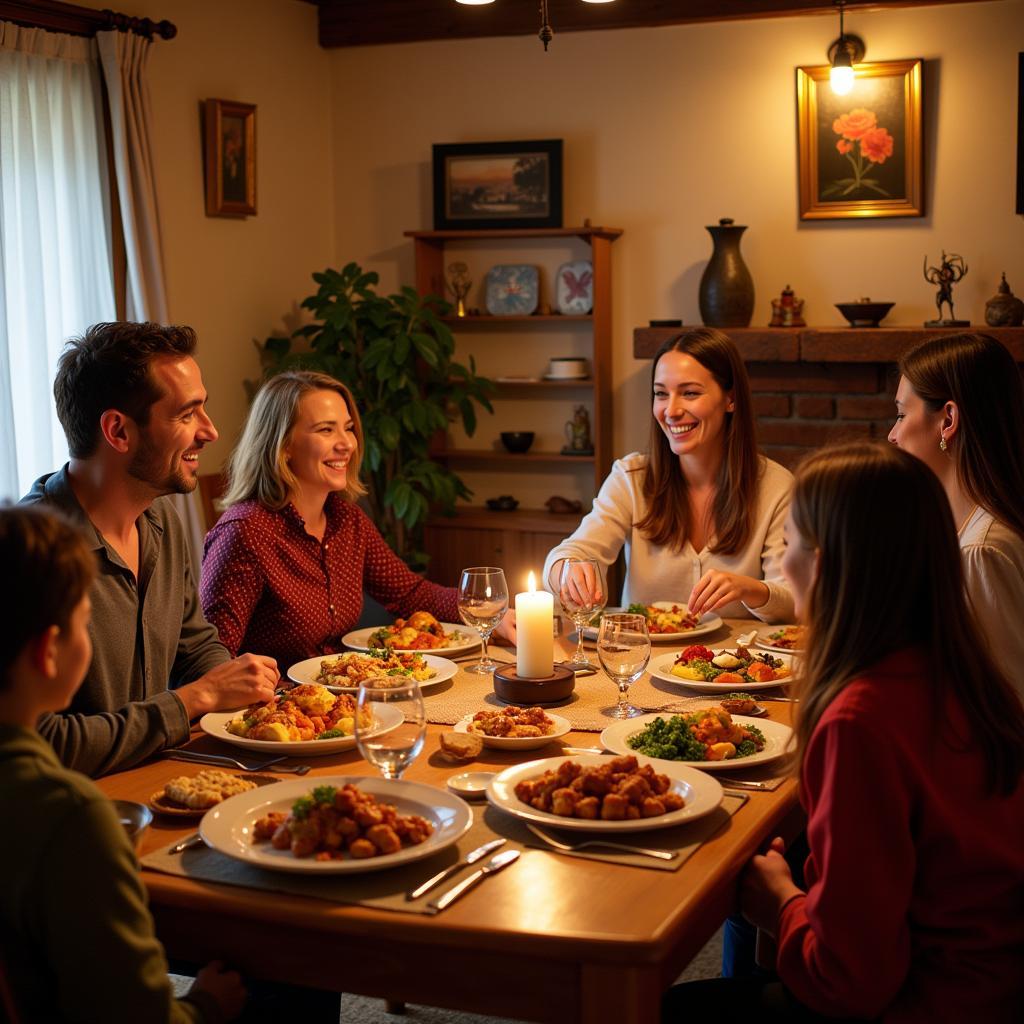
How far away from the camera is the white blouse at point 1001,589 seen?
212 centimetres

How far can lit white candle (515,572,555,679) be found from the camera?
2062 mm

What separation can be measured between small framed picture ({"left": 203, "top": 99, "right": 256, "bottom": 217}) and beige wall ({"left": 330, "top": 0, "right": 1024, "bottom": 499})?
76 cm

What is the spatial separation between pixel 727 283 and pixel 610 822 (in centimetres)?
359

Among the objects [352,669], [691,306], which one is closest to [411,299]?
[691,306]

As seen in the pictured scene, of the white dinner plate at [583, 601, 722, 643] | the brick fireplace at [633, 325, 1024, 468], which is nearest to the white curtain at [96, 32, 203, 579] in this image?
the brick fireplace at [633, 325, 1024, 468]

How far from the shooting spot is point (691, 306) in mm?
5141

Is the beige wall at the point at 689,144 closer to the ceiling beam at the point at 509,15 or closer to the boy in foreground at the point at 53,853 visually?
the ceiling beam at the point at 509,15

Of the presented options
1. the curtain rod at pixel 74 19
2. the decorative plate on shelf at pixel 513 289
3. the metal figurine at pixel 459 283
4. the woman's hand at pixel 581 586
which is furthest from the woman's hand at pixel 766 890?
the metal figurine at pixel 459 283

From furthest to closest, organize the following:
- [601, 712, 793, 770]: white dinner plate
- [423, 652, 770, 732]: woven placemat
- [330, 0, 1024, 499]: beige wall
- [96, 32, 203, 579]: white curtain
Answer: [330, 0, 1024, 499]: beige wall < [96, 32, 203, 579]: white curtain < [423, 652, 770, 732]: woven placemat < [601, 712, 793, 770]: white dinner plate

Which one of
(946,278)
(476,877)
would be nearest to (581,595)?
(476,877)

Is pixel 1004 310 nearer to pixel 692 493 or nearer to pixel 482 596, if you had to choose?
pixel 692 493

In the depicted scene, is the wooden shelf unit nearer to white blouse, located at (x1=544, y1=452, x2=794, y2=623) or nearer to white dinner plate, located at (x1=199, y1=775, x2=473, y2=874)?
white blouse, located at (x1=544, y1=452, x2=794, y2=623)

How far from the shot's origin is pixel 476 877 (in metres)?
1.39

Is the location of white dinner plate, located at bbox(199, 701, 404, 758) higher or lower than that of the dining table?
higher
